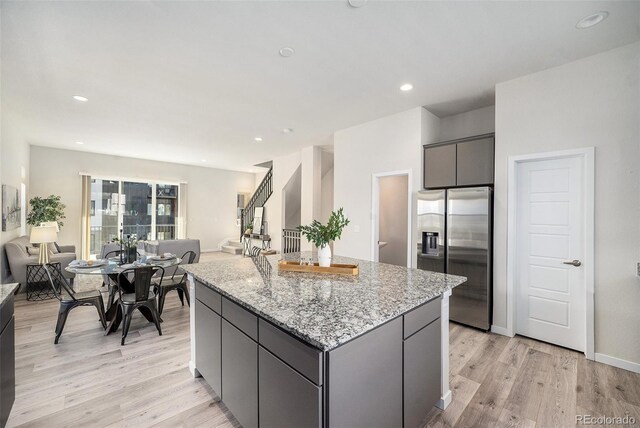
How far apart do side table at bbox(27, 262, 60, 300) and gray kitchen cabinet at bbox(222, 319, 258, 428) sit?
459cm

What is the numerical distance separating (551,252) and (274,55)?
12.3ft

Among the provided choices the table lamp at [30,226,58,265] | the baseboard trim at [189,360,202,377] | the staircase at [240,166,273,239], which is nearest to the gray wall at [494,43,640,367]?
the baseboard trim at [189,360,202,377]


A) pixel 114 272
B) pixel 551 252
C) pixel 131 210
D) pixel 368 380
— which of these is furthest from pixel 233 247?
pixel 368 380

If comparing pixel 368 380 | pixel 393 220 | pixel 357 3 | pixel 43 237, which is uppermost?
pixel 357 3

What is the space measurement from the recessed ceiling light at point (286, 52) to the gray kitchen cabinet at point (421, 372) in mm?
2682

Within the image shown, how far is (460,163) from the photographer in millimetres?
3818

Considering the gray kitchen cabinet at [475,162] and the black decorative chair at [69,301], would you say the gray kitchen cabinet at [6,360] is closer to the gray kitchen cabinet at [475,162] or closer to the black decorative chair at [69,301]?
the black decorative chair at [69,301]

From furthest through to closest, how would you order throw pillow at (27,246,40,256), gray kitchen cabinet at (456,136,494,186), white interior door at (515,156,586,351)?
throw pillow at (27,246,40,256)
gray kitchen cabinet at (456,136,494,186)
white interior door at (515,156,586,351)

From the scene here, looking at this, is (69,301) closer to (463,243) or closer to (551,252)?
(463,243)

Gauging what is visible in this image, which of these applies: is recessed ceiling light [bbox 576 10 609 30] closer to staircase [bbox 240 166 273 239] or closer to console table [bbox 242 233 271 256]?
staircase [bbox 240 166 273 239]

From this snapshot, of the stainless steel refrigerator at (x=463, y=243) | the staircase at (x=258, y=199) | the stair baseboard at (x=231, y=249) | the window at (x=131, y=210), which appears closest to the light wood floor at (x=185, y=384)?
the stainless steel refrigerator at (x=463, y=243)

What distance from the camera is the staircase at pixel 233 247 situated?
920 cm

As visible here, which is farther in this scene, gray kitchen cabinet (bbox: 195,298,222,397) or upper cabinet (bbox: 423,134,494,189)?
upper cabinet (bbox: 423,134,494,189)

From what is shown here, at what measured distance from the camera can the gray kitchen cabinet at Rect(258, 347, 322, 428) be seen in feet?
4.02
